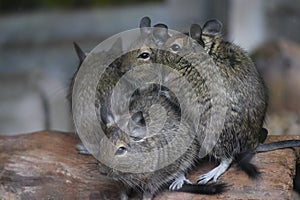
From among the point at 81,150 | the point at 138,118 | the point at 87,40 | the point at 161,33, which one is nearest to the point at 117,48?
the point at 161,33

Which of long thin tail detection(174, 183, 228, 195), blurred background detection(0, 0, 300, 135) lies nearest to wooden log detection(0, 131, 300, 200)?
long thin tail detection(174, 183, 228, 195)

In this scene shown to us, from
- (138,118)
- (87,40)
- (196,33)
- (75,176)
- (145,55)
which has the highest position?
(196,33)

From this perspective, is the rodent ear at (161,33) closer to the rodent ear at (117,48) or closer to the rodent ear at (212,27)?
the rodent ear at (212,27)

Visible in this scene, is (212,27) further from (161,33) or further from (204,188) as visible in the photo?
(204,188)

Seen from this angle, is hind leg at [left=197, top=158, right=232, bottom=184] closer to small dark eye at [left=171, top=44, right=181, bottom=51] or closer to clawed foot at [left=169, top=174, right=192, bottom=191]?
clawed foot at [left=169, top=174, right=192, bottom=191]

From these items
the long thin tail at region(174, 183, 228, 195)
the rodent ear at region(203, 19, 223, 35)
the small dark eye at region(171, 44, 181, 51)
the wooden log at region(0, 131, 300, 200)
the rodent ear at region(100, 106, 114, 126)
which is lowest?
the wooden log at region(0, 131, 300, 200)

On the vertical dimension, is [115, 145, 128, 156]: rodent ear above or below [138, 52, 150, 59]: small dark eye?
below

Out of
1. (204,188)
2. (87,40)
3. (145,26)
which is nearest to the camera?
(204,188)
